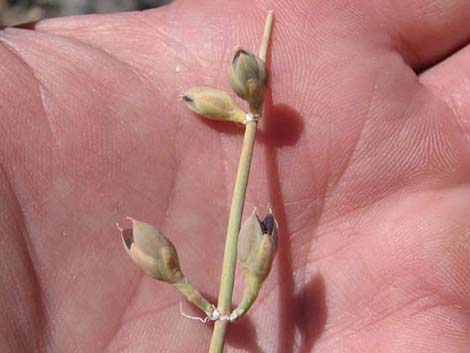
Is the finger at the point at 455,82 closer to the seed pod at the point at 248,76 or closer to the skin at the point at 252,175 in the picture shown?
the skin at the point at 252,175

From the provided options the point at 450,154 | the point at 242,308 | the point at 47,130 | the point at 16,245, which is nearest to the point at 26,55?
the point at 47,130

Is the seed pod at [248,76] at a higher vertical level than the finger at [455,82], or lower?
higher

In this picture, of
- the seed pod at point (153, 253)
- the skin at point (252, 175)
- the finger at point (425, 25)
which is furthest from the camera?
the finger at point (425, 25)

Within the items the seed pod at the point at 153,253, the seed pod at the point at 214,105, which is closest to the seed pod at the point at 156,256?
the seed pod at the point at 153,253

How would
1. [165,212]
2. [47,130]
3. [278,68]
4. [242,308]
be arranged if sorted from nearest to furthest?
1. [242,308]
2. [47,130]
3. [165,212]
4. [278,68]

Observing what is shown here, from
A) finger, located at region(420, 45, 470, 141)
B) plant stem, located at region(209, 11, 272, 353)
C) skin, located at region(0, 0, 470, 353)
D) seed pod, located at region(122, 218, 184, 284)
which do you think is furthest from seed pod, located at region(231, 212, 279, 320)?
finger, located at region(420, 45, 470, 141)

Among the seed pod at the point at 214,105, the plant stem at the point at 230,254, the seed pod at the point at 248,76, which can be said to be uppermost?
the seed pod at the point at 248,76

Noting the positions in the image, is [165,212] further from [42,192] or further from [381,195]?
[381,195]

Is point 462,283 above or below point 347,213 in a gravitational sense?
below

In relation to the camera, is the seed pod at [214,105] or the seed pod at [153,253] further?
the seed pod at [214,105]
